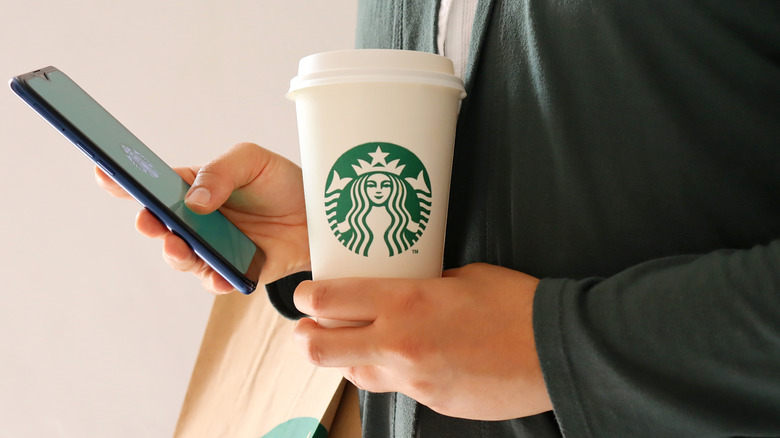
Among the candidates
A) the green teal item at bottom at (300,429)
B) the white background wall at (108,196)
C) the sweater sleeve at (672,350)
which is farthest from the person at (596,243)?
the white background wall at (108,196)

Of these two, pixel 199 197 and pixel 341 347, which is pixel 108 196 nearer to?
pixel 199 197

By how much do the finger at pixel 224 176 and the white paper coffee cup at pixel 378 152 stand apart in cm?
12

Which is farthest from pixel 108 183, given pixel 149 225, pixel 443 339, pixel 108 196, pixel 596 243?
pixel 108 196

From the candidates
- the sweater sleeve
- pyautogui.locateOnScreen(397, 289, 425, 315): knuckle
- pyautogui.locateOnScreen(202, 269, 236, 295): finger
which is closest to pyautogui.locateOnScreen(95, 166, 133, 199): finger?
pyautogui.locateOnScreen(202, 269, 236, 295): finger

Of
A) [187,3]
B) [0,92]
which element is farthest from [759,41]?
[0,92]

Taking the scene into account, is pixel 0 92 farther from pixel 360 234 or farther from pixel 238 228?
pixel 360 234

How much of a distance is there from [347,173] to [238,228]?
0.22 meters

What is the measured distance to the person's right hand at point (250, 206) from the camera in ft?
2.01

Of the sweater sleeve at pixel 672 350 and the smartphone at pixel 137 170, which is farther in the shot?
the smartphone at pixel 137 170

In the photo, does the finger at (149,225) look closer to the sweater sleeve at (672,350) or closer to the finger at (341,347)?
the finger at (341,347)

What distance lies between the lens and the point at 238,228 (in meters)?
0.69

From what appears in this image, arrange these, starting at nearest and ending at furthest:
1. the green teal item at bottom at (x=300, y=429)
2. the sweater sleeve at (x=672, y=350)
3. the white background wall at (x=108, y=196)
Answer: the sweater sleeve at (x=672, y=350)
the green teal item at bottom at (x=300, y=429)
the white background wall at (x=108, y=196)

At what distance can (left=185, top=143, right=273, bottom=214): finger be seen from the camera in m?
0.60

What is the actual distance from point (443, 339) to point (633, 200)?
22 centimetres
